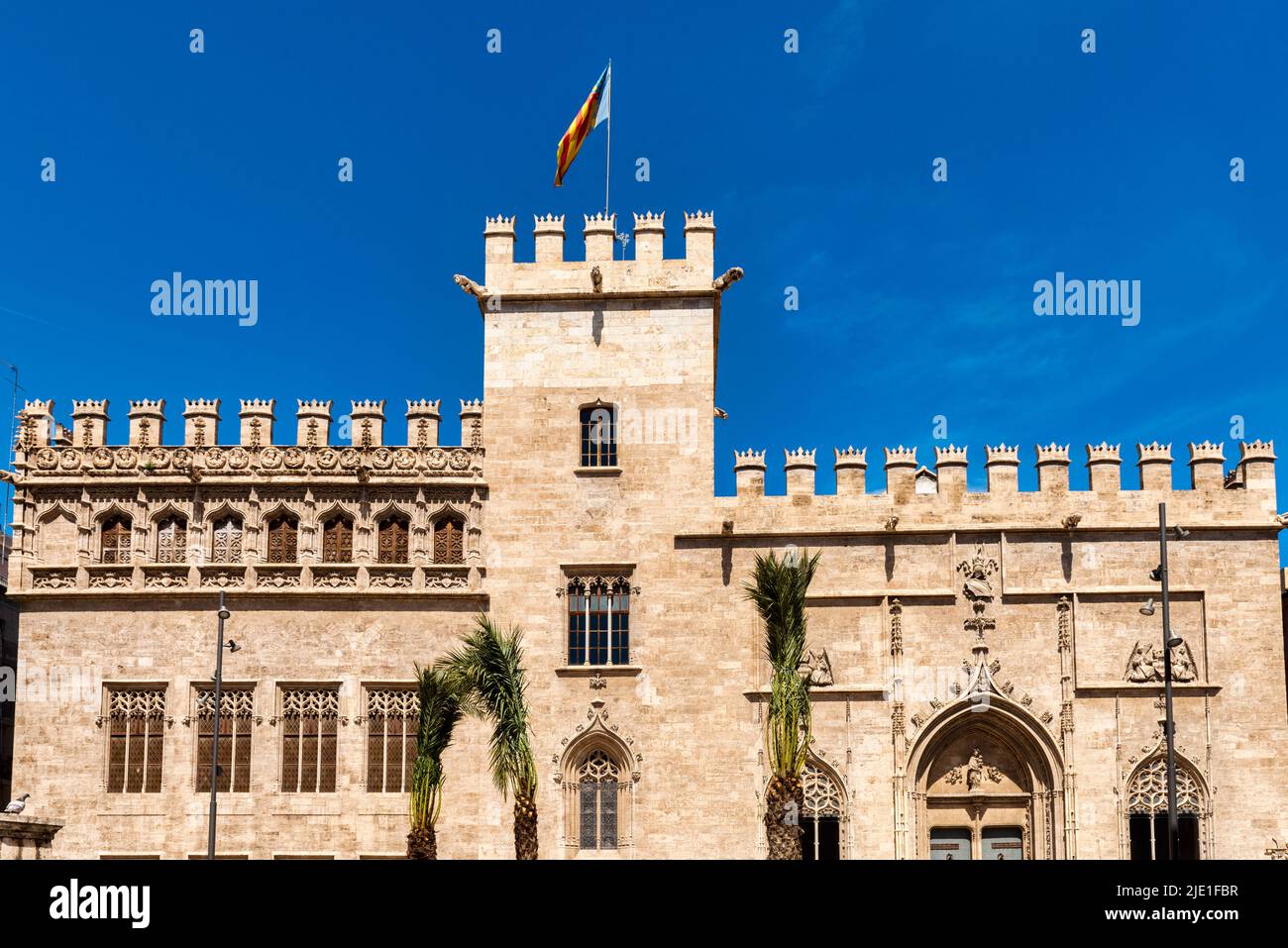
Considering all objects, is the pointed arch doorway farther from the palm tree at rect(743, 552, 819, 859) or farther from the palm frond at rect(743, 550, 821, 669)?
the palm frond at rect(743, 550, 821, 669)

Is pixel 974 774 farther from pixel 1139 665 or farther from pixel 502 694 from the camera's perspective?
pixel 502 694

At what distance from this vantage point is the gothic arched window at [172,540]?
32.7 m

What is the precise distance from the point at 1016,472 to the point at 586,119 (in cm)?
1377

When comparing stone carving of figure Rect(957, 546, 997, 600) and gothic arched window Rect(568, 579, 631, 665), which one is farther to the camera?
gothic arched window Rect(568, 579, 631, 665)

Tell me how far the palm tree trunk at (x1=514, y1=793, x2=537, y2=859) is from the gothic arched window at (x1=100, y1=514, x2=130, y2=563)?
501 inches

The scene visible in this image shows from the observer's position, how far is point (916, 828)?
1216 inches

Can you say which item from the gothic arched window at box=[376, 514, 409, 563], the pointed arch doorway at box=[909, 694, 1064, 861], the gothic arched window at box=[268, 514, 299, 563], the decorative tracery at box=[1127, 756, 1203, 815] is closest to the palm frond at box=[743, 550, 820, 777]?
the pointed arch doorway at box=[909, 694, 1064, 861]

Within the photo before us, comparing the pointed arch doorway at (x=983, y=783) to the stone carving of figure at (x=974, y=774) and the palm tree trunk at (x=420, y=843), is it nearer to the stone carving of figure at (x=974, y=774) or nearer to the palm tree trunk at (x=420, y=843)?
the stone carving of figure at (x=974, y=774)

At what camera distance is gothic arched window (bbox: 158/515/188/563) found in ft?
107

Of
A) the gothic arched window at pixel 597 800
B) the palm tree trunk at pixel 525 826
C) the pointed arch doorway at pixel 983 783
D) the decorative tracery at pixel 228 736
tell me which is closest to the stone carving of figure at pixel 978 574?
the pointed arch doorway at pixel 983 783

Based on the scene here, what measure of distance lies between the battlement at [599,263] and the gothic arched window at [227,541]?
8300mm
